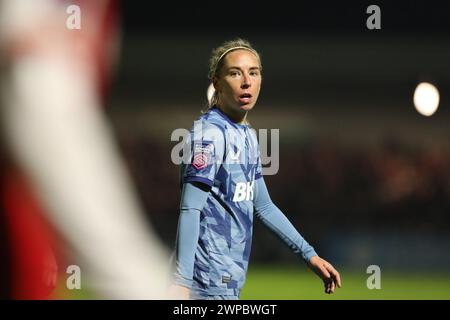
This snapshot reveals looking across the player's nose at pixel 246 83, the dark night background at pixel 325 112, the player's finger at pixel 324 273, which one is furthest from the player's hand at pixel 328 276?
the dark night background at pixel 325 112

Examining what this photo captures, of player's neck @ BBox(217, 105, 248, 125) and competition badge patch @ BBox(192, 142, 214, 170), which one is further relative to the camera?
player's neck @ BBox(217, 105, 248, 125)

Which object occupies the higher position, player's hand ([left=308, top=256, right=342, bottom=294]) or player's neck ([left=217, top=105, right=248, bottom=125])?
player's neck ([left=217, top=105, right=248, bottom=125])

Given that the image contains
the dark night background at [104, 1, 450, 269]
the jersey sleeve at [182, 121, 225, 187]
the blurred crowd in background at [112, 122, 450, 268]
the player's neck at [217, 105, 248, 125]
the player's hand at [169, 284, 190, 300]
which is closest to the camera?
the player's hand at [169, 284, 190, 300]

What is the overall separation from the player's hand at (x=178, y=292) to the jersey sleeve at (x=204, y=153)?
514mm

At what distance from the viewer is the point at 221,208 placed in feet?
13.9

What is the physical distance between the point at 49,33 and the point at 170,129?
17.0 metres

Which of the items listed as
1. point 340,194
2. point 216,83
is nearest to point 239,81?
point 216,83

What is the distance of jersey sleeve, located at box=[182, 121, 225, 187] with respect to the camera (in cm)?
407

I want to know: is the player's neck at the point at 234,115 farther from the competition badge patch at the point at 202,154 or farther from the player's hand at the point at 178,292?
the player's hand at the point at 178,292

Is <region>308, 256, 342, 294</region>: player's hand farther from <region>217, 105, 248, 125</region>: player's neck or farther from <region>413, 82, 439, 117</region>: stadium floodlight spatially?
<region>413, 82, 439, 117</region>: stadium floodlight

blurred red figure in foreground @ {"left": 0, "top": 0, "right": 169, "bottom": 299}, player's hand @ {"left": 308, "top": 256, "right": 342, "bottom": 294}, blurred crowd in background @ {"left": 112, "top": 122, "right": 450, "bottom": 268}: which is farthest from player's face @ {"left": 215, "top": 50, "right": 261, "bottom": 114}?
blurred crowd in background @ {"left": 112, "top": 122, "right": 450, "bottom": 268}

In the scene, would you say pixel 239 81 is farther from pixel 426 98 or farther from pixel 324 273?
pixel 426 98

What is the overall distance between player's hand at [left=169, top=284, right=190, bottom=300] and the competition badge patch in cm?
58

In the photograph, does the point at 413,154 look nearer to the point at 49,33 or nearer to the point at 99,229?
the point at 99,229
